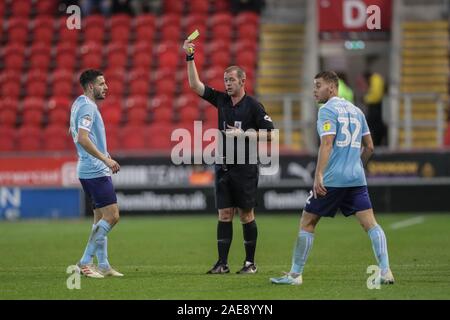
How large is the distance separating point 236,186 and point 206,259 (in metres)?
2.30

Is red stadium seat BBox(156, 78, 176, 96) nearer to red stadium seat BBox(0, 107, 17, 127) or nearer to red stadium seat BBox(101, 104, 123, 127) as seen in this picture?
red stadium seat BBox(101, 104, 123, 127)

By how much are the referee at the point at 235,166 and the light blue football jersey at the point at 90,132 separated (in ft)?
3.80

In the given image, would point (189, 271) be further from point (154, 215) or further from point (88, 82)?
point (154, 215)

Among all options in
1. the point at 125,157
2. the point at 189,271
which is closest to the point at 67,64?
the point at 125,157

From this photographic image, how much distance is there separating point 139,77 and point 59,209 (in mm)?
5125

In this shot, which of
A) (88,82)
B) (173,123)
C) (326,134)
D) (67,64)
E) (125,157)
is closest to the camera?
(326,134)

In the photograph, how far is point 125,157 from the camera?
2203cm

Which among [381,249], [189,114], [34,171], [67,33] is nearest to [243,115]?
[381,249]

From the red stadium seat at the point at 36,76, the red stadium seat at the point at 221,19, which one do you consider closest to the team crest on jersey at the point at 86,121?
the red stadium seat at the point at 36,76

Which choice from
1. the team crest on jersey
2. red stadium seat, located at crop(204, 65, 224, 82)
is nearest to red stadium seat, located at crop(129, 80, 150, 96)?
red stadium seat, located at crop(204, 65, 224, 82)

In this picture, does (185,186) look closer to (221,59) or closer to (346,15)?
(221,59)

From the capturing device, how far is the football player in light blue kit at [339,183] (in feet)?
32.0

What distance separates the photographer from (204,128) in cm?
2194

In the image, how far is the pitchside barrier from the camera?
71.3 feet
